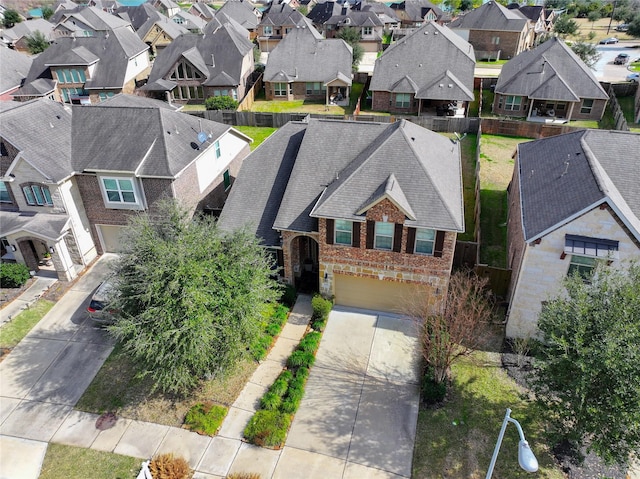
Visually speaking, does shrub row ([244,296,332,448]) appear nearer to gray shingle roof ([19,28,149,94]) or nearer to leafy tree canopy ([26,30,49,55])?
gray shingle roof ([19,28,149,94])

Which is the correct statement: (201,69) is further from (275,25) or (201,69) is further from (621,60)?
(621,60)

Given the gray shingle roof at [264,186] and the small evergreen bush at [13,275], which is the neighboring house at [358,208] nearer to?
the gray shingle roof at [264,186]

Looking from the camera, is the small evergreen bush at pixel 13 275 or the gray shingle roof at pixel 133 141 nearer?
the gray shingle roof at pixel 133 141

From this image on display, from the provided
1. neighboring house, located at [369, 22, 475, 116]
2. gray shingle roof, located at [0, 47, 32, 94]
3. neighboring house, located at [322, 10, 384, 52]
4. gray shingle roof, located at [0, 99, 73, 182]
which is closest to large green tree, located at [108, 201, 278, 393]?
gray shingle roof, located at [0, 99, 73, 182]

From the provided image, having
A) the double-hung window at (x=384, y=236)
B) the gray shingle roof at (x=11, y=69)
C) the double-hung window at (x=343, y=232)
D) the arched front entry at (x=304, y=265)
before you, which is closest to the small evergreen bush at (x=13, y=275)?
the arched front entry at (x=304, y=265)

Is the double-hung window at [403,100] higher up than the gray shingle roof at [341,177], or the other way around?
the gray shingle roof at [341,177]

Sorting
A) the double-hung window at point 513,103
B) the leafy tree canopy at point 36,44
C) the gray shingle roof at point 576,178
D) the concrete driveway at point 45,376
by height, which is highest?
the gray shingle roof at point 576,178
